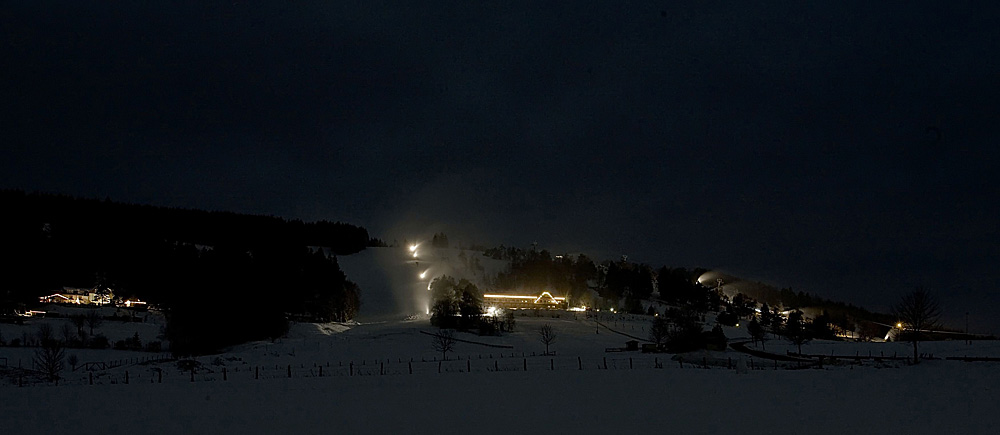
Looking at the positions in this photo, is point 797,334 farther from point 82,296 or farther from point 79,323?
point 82,296

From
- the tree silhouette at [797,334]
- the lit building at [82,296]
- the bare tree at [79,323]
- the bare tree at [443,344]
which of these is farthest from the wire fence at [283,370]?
the lit building at [82,296]

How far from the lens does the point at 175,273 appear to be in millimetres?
74188

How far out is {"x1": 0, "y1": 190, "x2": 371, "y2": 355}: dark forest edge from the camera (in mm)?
65000

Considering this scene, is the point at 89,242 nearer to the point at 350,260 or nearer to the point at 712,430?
the point at 350,260

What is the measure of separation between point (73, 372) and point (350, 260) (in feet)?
432

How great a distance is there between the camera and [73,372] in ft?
124

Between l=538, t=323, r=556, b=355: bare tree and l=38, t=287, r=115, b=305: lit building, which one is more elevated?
l=38, t=287, r=115, b=305: lit building

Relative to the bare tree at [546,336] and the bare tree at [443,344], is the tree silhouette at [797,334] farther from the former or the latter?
the bare tree at [443,344]

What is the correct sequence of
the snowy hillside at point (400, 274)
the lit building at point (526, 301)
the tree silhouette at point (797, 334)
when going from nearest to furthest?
1. the tree silhouette at point (797, 334)
2. the snowy hillside at point (400, 274)
3. the lit building at point (526, 301)

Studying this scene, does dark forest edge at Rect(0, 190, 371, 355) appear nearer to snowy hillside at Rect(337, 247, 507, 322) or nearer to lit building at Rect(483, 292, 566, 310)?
snowy hillside at Rect(337, 247, 507, 322)

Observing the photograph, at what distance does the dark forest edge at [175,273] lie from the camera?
213ft

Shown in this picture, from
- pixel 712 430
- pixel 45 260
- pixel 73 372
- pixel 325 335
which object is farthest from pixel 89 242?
pixel 712 430

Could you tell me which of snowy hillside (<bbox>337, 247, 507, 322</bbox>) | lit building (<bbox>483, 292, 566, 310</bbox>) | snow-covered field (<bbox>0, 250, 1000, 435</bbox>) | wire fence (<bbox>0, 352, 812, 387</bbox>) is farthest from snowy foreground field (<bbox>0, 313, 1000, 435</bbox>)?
lit building (<bbox>483, 292, 566, 310</bbox>)

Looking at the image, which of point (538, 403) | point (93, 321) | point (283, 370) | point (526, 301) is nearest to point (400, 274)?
point (526, 301)
